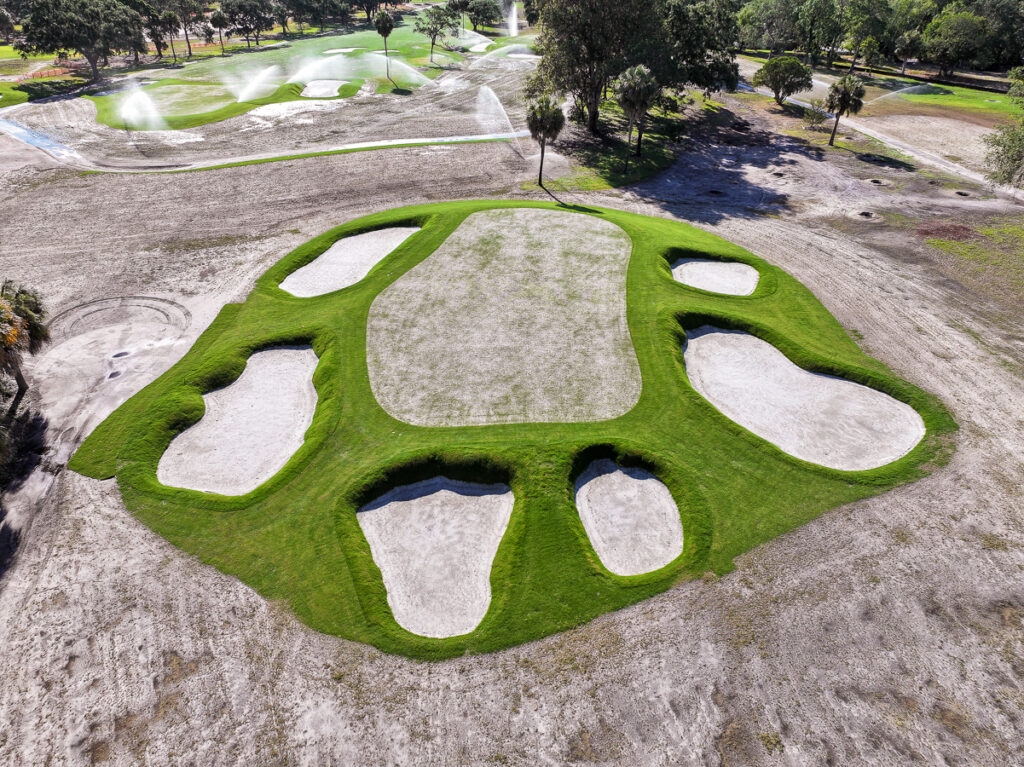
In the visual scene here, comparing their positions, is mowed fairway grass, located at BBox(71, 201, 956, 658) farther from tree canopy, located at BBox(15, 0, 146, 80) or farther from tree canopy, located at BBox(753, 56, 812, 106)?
tree canopy, located at BBox(15, 0, 146, 80)

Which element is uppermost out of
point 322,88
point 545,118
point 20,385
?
point 322,88

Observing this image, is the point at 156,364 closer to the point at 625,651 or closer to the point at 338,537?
the point at 338,537

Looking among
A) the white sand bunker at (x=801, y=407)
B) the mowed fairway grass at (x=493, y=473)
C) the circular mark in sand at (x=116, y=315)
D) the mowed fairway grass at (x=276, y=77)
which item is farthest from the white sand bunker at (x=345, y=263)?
the mowed fairway grass at (x=276, y=77)

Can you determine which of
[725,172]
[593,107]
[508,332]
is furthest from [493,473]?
[593,107]

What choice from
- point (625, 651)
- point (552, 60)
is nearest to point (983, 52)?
point (552, 60)

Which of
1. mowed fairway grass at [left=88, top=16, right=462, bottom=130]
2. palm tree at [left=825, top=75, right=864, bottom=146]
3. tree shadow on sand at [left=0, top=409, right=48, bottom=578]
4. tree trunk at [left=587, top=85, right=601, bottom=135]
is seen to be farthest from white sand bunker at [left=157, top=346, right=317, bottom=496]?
palm tree at [left=825, top=75, right=864, bottom=146]

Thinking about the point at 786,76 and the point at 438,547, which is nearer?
the point at 438,547

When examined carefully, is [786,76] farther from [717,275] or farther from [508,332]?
[508,332]
